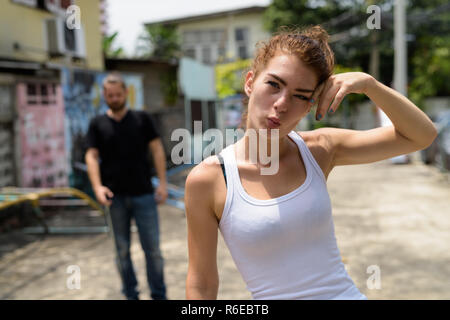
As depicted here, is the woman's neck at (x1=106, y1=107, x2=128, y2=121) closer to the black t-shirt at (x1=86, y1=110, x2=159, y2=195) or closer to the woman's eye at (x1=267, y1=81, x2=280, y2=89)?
the black t-shirt at (x1=86, y1=110, x2=159, y2=195)

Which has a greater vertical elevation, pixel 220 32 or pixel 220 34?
pixel 220 32

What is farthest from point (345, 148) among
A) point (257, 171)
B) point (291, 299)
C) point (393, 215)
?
point (393, 215)

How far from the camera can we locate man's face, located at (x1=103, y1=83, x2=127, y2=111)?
407cm

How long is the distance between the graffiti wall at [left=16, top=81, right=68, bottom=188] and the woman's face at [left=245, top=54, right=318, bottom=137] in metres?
7.09

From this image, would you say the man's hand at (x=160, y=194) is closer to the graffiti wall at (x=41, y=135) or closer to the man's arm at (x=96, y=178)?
the man's arm at (x=96, y=178)

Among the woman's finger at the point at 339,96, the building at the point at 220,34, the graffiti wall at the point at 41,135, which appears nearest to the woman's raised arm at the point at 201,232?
the woman's finger at the point at 339,96

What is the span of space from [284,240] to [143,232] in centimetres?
270

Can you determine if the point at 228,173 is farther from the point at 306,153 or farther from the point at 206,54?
the point at 206,54

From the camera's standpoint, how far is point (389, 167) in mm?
13000

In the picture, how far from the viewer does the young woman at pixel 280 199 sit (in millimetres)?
1492

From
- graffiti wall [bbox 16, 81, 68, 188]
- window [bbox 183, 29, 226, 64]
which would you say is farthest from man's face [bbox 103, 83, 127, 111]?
window [bbox 183, 29, 226, 64]

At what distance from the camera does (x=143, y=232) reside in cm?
401

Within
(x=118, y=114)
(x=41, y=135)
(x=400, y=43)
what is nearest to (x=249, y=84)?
(x=118, y=114)
